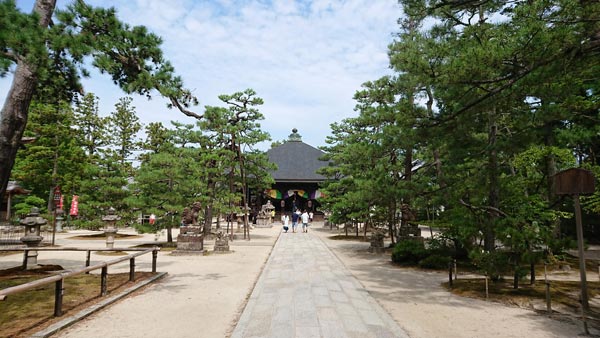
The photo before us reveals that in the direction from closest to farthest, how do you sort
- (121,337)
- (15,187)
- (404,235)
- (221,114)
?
(121,337)
(404,235)
(221,114)
(15,187)

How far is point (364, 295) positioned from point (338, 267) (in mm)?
3423

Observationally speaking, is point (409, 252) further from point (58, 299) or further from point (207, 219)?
point (207, 219)

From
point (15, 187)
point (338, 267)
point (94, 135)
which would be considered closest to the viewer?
point (338, 267)

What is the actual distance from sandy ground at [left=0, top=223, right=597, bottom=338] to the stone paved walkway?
241 millimetres

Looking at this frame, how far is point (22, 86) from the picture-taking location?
5914 mm

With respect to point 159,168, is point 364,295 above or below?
below

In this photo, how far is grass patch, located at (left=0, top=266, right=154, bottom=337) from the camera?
4659mm

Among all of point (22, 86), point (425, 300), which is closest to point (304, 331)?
point (425, 300)

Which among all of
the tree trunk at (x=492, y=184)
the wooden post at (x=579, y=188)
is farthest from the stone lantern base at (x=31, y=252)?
the wooden post at (x=579, y=188)

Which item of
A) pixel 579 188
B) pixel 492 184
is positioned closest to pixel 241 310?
pixel 579 188

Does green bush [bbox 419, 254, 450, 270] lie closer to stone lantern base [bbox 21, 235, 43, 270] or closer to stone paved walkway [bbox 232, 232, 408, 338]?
stone paved walkway [bbox 232, 232, 408, 338]

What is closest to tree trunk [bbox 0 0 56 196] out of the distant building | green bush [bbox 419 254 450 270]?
green bush [bbox 419 254 450 270]

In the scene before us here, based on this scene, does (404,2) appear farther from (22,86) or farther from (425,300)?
(22,86)

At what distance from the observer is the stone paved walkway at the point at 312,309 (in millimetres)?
4605
